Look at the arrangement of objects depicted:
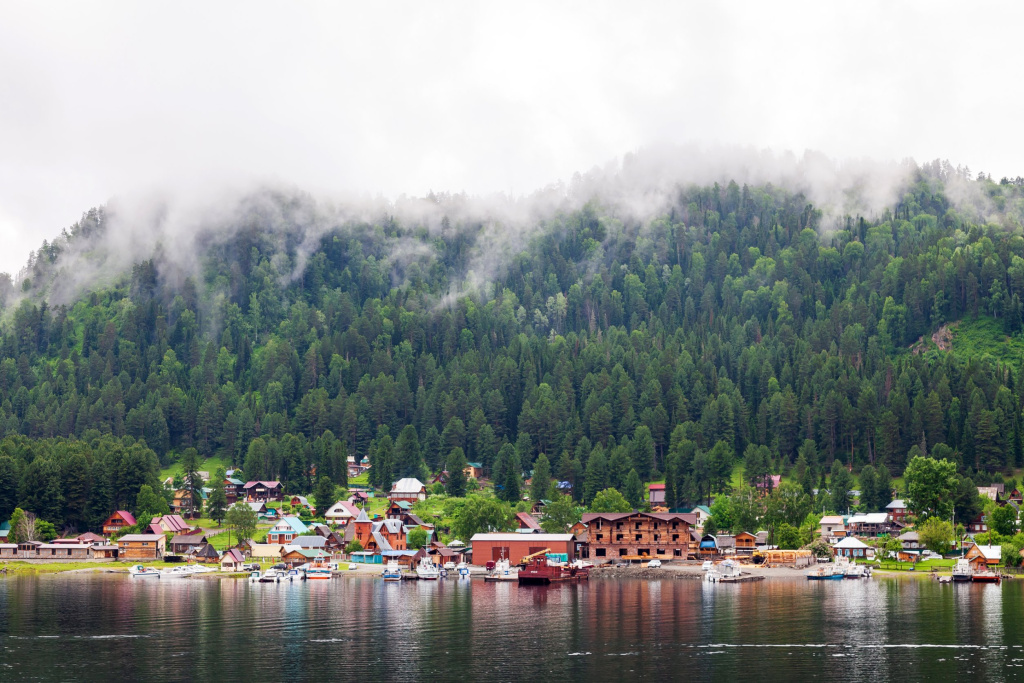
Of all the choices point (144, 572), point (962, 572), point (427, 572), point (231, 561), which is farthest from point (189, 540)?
point (962, 572)

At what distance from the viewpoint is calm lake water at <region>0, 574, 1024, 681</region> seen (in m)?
73.1

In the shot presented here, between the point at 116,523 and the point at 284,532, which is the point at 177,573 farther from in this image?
the point at 116,523

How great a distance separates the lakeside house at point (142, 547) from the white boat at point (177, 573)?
14.4 meters

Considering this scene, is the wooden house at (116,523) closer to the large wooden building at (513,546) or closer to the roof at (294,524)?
the roof at (294,524)

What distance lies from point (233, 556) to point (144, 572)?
46.3 ft

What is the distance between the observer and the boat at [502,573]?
6038 inches

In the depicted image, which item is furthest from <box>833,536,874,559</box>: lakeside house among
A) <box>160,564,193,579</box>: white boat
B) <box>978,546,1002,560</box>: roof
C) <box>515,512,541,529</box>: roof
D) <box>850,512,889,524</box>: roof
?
<box>160,564,193,579</box>: white boat

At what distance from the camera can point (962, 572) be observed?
451 ft

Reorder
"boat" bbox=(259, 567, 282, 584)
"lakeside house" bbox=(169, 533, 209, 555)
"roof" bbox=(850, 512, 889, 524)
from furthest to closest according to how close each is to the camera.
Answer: "lakeside house" bbox=(169, 533, 209, 555) < "roof" bbox=(850, 512, 889, 524) < "boat" bbox=(259, 567, 282, 584)

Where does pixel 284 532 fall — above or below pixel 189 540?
above

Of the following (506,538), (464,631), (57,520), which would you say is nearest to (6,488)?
(57,520)

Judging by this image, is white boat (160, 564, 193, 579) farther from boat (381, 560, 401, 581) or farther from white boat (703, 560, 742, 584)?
white boat (703, 560, 742, 584)

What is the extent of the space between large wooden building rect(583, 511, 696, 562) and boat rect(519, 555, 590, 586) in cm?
1946

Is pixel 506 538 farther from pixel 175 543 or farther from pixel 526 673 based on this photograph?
pixel 526 673
